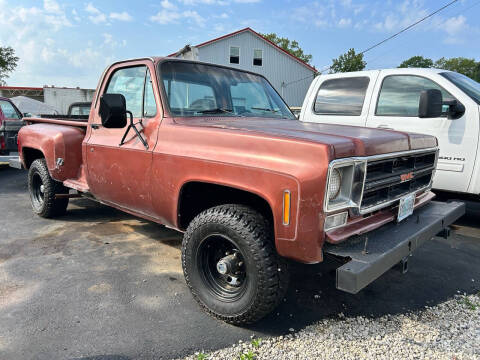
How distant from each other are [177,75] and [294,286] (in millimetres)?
2157

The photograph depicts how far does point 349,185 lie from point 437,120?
3169mm

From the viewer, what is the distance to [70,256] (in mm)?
3734

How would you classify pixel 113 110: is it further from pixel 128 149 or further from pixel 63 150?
pixel 63 150

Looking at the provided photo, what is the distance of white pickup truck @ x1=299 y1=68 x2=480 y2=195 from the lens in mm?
4410

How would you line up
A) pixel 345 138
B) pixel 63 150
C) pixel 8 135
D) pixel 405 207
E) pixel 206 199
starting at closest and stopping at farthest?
pixel 345 138, pixel 405 207, pixel 206 199, pixel 63 150, pixel 8 135

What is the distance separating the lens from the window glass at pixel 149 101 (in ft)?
10.4

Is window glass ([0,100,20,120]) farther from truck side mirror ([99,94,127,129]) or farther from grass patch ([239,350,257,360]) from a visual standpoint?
grass patch ([239,350,257,360])

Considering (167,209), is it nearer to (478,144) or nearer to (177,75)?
(177,75)

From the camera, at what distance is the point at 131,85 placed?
354 cm

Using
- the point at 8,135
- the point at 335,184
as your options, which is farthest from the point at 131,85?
the point at 8,135

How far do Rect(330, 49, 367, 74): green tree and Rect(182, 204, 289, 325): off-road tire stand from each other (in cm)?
4313

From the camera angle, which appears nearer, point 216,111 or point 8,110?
point 216,111

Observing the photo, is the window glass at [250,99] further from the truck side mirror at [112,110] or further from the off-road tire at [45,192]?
the off-road tire at [45,192]

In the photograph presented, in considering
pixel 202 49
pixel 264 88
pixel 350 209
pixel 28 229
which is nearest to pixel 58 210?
pixel 28 229
